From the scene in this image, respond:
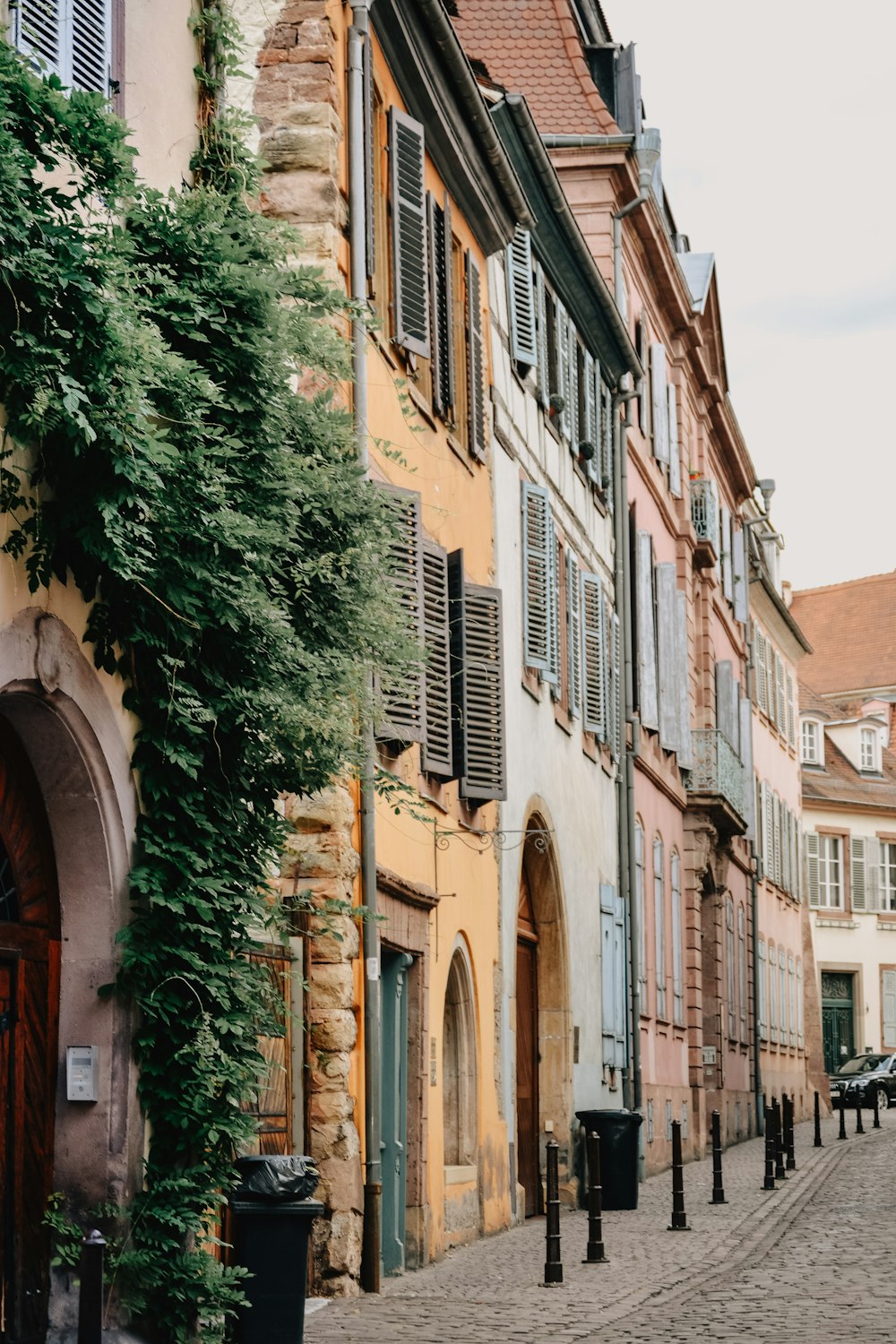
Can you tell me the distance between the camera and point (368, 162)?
13.6 meters

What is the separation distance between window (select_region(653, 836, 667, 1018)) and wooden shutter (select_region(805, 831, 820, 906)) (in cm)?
3036

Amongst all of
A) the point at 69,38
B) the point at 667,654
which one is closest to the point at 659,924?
the point at 667,654

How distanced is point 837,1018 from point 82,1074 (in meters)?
53.0

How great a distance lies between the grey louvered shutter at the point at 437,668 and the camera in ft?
49.2

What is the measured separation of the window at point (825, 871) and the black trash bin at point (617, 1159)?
3990cm

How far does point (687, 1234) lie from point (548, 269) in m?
10.1

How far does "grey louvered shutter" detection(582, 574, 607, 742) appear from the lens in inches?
902

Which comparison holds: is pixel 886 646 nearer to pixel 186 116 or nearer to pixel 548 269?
pixel 548 269

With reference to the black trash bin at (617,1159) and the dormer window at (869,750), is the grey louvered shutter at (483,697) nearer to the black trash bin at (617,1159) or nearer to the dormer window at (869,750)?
the black trash bin at (617,1159)

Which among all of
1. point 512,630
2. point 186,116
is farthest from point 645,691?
point 186,116

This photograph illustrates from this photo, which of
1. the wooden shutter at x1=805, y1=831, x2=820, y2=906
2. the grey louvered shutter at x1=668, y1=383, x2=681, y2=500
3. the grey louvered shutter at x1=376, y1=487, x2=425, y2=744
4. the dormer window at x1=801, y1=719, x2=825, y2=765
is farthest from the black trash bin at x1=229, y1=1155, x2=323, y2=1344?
the dormer window at x1=801, y1=719, x2=825, y2=765

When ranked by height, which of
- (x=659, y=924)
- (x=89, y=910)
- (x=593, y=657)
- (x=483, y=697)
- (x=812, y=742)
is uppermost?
(x=812, y=742)

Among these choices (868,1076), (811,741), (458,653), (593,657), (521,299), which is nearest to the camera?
(458,653)

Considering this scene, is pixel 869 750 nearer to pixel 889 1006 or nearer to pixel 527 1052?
pixel 889 1006
